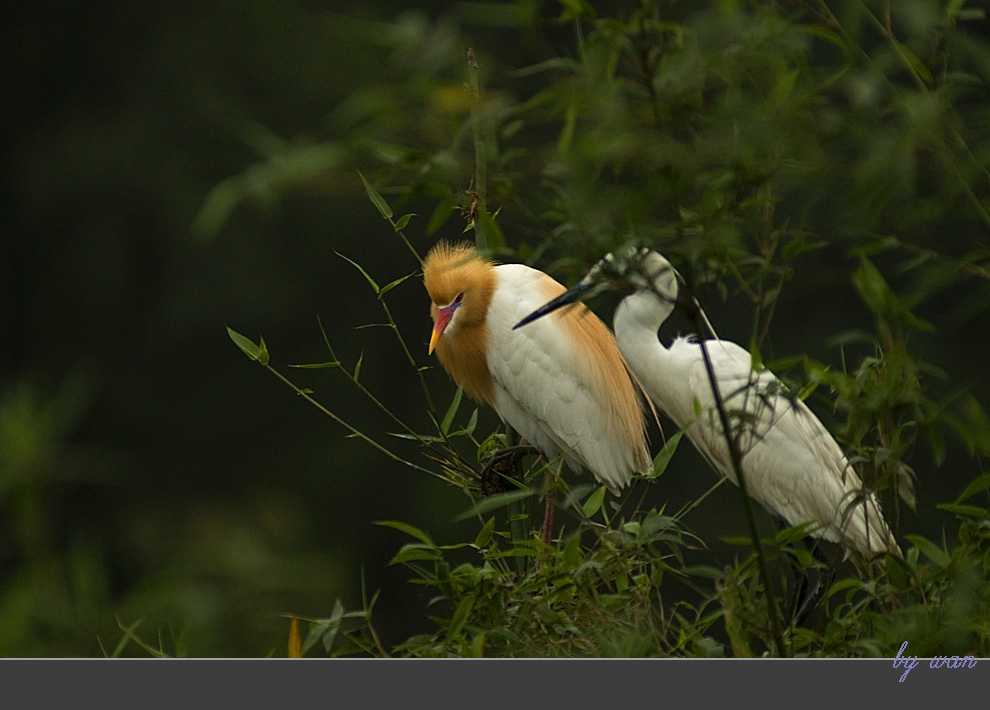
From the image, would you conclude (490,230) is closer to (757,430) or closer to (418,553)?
(418,553)

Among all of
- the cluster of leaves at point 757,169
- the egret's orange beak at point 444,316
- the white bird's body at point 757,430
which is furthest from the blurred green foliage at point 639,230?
the white bird's body at point 757,430

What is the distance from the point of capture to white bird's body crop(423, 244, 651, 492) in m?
1.55

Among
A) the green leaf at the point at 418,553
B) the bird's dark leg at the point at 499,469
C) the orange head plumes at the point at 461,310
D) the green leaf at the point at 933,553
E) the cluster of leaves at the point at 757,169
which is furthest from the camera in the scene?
the orange head plumes at the point at 461,310

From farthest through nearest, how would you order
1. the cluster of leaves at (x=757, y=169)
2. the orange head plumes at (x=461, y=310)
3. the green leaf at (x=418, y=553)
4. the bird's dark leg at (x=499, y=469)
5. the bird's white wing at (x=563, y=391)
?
the bird's white wing at (x=563, y=391) < the orange head plumes at (x=461, y=310) < the bird's dark leg at (x=499, y=469) < the green leaf at (x=418, y=553) < the cluster of leaves at (x=757, y=169)

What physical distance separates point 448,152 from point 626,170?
92 mm

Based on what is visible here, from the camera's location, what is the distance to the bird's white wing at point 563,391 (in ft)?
5.23

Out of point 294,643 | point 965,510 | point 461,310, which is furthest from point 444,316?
point 965,510

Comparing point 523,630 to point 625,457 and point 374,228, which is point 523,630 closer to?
point 625,457

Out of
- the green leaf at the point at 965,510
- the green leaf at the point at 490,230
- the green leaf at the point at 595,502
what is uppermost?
the green leaf at the point at 490,230

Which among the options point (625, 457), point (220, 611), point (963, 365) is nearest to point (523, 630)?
point (220, 611)

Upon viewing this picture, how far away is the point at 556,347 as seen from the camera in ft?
5.27

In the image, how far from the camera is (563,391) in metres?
1.60

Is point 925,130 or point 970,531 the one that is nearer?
point 925,130

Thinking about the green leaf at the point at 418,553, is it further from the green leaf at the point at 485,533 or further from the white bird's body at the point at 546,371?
the white bird's body at the point at 546,371
